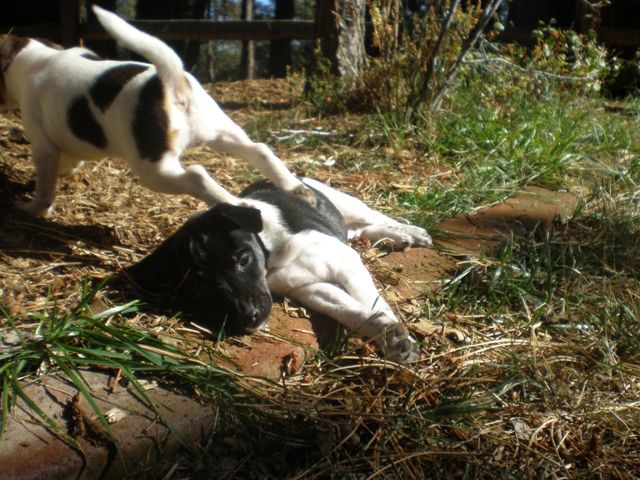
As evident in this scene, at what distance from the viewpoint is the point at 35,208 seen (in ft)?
13.6

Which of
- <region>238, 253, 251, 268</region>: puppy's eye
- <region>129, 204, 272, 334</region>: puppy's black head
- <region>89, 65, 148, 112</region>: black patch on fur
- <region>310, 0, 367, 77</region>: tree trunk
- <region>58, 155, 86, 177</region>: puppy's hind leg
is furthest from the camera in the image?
<region>310, 0, 367, 77</region>: tree trunk

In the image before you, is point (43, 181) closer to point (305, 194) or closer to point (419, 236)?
point (305, 194)

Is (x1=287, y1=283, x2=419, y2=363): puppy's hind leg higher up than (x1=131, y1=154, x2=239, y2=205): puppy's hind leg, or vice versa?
(x1=131, y1=154, x2=239, y2=205): puppy's hind leg

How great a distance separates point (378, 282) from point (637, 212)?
192 centimetres

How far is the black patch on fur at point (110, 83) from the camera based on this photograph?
365 centimetres

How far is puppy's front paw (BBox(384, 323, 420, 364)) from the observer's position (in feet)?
9.38

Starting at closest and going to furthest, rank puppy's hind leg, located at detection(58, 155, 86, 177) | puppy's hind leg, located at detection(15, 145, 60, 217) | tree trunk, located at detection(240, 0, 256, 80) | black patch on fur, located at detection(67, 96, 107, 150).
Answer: black patch on fur, located at detection(67, 96, 107, 150)
puppy's hind leg, located at detection(15, 145, 60, 217)
puppy's hind leg, located at detection(58, 155, 86, 177)
tree trunk, located at detection(240, 0, 256, 80)

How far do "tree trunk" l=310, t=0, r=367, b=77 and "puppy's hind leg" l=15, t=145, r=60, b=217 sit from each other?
13.4 ft

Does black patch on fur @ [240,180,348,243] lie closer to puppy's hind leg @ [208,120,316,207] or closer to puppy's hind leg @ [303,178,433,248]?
puppy's hind leg @ [208,120,316,207]

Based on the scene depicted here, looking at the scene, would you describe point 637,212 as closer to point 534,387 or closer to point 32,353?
point 534,387

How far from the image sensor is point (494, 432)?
7.88 feet

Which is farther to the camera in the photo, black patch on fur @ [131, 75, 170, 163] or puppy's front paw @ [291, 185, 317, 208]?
puppy's front paw @ [291, 185, 317, 208]

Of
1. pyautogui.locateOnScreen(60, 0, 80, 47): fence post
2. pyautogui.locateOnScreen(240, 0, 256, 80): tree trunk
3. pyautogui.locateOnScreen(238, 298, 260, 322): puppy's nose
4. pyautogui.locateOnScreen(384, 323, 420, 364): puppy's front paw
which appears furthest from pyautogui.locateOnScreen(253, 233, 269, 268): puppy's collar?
pyautogui.locateOnScreen(240, 0, 256, 80): tree trunk

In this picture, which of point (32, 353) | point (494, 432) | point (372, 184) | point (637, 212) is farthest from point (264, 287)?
point (637, 212)
